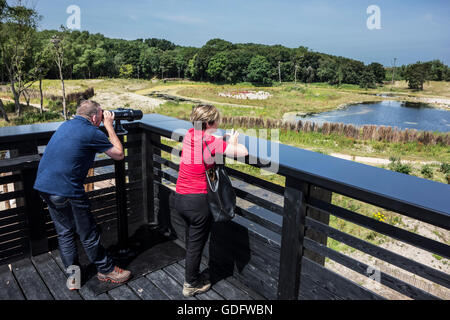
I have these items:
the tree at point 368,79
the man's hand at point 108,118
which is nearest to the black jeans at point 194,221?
the man's hand at point 108,118

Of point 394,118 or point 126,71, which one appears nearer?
point 394,118

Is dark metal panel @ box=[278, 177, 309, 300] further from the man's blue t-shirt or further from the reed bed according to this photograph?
the reed bed

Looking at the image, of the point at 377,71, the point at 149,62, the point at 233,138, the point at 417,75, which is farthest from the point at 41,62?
the point at 377,71

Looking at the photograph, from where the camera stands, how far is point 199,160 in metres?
2.25

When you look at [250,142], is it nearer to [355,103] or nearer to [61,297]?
[61,297]

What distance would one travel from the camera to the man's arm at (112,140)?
2.45 meters

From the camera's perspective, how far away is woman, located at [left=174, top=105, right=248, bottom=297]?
7.29 feet

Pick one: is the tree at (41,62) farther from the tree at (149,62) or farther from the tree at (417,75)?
the tree at (417,75)

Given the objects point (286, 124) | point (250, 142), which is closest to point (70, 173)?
point (250, 142)

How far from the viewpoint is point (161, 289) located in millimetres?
2697

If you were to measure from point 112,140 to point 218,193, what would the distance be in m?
0.91

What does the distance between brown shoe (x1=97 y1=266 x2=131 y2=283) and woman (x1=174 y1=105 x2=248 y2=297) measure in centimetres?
76

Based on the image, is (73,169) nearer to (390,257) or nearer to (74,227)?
(74,227)
